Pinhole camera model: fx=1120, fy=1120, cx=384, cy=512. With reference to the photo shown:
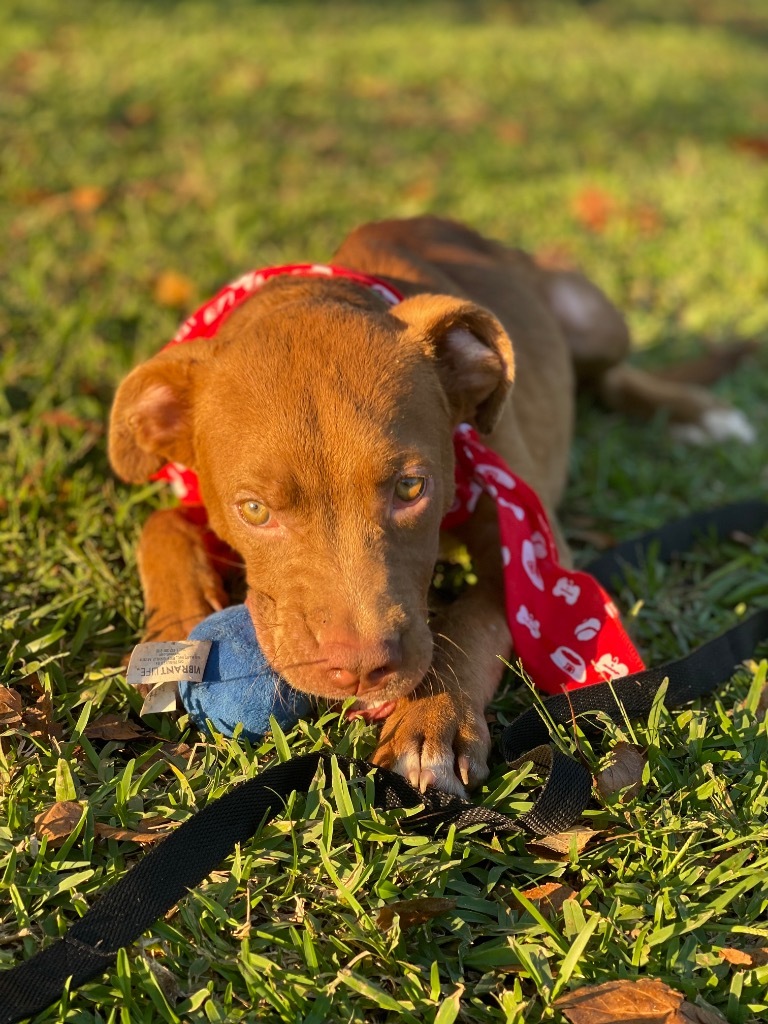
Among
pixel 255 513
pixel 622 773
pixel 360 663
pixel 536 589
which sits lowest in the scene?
pixel 622 773

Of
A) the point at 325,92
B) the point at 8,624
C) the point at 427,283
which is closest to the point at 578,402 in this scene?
the point at 427,283

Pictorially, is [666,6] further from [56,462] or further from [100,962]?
[100,962]

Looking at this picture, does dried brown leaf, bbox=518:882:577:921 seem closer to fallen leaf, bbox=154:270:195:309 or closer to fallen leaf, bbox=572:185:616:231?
fallen leaf, bbox=154:270:195:309

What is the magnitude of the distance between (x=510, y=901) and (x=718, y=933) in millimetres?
519

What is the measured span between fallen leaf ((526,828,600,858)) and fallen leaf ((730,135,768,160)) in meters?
9.72

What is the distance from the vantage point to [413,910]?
9.14 ft

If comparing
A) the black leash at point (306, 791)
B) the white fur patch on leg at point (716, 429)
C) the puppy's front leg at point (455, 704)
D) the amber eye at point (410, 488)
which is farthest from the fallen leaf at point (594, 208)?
the amber eye at point (410, 488)

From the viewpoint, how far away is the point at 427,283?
4730mm

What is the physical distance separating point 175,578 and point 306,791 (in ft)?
3.58

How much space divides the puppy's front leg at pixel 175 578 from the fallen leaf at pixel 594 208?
5716 millimetres

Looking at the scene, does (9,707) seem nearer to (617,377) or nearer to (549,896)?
(549,896)

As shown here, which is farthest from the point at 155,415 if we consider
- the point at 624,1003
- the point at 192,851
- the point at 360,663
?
the point at 624,1003

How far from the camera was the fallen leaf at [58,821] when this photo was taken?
2971mm

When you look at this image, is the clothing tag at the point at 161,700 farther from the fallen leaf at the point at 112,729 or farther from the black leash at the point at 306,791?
the black leash at the point at 306,791
